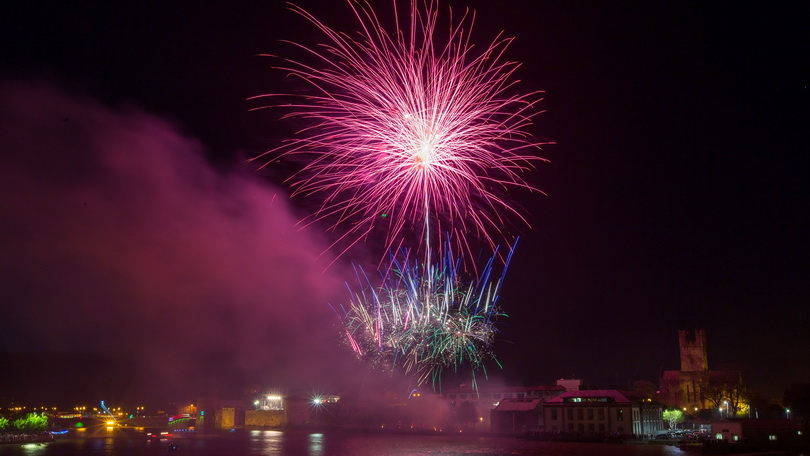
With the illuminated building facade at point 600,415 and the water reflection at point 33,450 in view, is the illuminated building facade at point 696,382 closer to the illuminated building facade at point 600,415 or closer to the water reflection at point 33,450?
the illuminated building facade at point 600,415

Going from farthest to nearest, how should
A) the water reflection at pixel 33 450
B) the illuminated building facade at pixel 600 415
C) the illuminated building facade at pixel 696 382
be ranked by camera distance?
1. the illuminated building facade at pixel 696 382
2. the illuminated building facade at pixel 600 415
3. the water reflection at pixel 33 450

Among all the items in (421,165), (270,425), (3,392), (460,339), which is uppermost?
(421,165)

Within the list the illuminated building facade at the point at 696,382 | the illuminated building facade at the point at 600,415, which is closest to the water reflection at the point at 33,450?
the illuminated building facade at the point at 600,415

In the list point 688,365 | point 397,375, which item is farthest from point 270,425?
point 688,365

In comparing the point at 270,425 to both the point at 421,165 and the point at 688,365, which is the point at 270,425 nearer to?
the point at 688,365

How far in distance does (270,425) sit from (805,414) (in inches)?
2010

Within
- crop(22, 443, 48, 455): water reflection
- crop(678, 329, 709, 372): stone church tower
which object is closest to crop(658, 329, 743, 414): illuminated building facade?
crop(678, 329, 709, 372): stone church tower

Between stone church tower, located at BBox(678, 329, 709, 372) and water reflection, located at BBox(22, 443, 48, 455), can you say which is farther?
stone church tower, located at BBox(678, 329, 709, 372)

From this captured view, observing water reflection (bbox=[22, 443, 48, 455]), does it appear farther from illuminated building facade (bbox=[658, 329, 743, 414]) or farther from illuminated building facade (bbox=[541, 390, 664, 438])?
illuminated building facade (bbox=[658, 329, 743, 414])

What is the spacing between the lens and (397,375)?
68.0 meters

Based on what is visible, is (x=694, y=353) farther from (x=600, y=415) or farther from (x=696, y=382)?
(x=600, y=415)

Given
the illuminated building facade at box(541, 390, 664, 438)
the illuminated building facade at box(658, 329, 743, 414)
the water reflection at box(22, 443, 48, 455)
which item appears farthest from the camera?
the illuminated building facade at box(658, 329, 743, 414)

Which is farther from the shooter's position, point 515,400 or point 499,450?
point 515,400

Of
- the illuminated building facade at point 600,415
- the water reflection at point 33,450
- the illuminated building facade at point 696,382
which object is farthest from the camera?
the illuminated building facade at point 696,382
